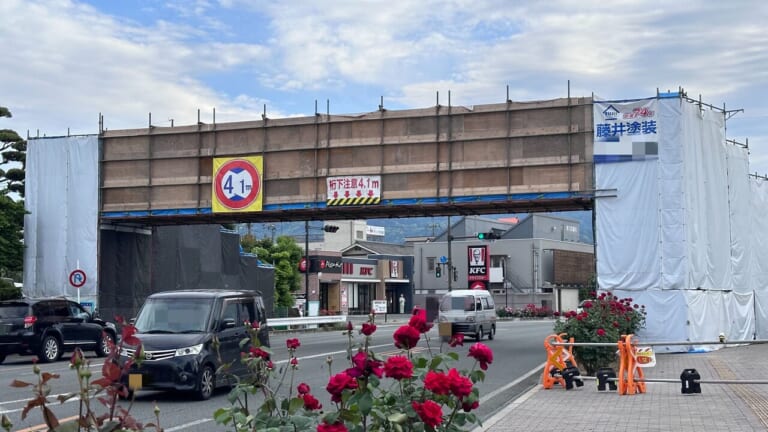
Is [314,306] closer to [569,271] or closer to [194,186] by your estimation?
[194,186]

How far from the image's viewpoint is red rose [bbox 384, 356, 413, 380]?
16.1ft

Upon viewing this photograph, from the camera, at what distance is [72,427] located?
4.00m

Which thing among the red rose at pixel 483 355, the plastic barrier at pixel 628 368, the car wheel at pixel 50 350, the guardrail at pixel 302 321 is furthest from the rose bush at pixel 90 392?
the guardrail at pixel 302 321

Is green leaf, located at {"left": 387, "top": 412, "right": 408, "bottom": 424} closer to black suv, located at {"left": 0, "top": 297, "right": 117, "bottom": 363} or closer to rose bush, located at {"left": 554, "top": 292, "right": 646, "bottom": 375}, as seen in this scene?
rose bush, located at {"left": 554, "top": 292, "right": 646, "bottom": 375}

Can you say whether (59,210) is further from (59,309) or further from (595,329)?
(595,329)

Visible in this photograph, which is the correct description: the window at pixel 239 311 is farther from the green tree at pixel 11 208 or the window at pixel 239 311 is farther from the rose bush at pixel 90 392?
the green tree at pixel 11 208

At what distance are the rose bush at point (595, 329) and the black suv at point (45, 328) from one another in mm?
11828

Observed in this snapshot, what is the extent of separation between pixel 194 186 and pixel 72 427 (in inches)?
1207

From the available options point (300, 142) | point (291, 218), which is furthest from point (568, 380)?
point (291, 218)

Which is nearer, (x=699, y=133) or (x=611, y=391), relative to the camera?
(x=611, y=391)

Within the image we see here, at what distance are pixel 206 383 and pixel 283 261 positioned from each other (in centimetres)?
5635

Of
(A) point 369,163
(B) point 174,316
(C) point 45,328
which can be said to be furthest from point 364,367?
(A) point 369,163

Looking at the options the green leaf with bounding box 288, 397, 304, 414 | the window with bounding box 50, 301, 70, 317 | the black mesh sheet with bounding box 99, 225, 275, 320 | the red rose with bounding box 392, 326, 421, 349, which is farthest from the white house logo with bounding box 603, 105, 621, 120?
the green leaf with bounding box 288, 397, 304, 414

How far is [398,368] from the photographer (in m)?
4.92
